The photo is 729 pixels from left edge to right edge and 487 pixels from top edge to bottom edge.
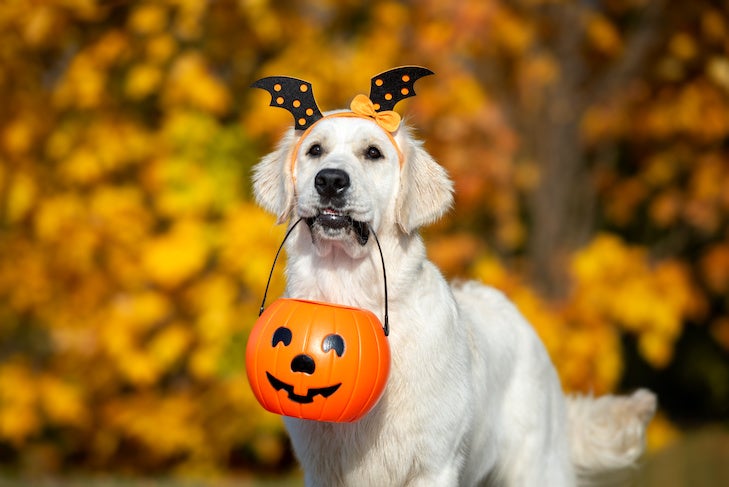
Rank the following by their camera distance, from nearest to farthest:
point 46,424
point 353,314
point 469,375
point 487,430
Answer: point 353,314 < point 469,375 < point 487,430 < point 46,424

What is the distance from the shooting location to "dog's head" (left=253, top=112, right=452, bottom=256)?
3316mm

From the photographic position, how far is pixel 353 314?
3.23 metres

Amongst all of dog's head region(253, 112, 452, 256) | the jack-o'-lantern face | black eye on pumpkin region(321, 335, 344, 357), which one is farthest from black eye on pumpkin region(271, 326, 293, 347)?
dog's head region(253, 112, 452, 256)

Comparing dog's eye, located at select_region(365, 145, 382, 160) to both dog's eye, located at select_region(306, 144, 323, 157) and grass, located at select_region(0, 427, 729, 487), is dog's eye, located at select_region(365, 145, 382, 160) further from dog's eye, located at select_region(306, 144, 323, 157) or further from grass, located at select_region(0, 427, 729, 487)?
grass, located at select_region(0, 427, 729, 487)

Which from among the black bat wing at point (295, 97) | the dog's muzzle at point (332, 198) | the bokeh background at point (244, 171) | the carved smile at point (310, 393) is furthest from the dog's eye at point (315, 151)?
the bokeh background at point (244, 171)

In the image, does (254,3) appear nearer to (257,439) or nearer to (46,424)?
(257,439)

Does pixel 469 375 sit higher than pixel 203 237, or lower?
lower

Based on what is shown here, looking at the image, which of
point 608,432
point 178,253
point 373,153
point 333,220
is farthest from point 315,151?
point 178,253

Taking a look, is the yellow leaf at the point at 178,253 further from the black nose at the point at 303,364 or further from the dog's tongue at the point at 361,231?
the black nose at the point at 303,364

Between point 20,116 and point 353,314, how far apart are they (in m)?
5.17

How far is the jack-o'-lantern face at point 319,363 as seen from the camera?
314cm

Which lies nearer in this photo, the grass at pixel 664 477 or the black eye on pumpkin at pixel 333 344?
the black eye on pumpkin at pixel 333 344

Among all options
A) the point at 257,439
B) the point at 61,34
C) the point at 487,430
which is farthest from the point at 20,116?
the point at 487,430

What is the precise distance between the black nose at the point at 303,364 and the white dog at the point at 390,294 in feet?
1.19
